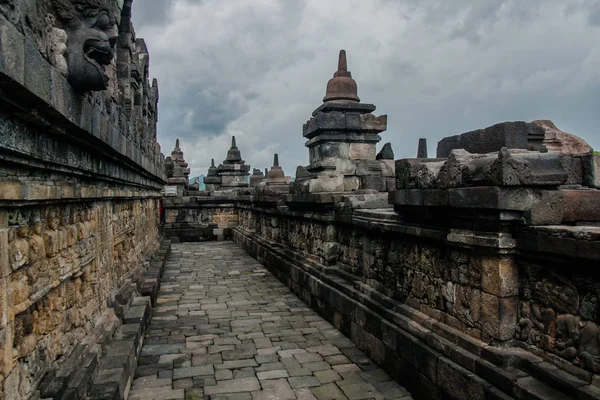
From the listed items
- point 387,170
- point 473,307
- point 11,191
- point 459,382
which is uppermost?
point 387,170

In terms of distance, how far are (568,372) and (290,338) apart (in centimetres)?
394

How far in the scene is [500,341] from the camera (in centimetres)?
355

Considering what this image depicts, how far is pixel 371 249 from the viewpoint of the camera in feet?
19.8

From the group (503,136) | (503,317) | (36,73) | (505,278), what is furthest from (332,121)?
(36,73)

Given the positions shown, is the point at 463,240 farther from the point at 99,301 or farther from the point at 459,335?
the point at 99,301

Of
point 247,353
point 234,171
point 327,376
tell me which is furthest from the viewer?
point 234,171

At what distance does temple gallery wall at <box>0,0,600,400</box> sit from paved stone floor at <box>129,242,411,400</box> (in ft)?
1.06

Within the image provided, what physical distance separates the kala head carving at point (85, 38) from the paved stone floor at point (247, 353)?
3.07m

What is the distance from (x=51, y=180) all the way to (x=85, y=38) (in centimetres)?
97

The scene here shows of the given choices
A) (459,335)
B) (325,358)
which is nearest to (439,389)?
(459,335)

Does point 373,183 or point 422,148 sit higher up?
point 422,148

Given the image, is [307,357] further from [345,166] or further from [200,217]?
[200,217]

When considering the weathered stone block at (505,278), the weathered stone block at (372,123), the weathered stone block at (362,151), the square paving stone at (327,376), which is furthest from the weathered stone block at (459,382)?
the weathered stone block at (372,123)

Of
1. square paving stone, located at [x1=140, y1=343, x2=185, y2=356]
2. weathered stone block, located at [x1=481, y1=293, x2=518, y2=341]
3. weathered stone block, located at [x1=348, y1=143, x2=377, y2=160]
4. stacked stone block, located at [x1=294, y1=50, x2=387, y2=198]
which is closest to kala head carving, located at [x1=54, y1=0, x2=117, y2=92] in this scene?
weathered stone block, located at [x1=481, y1=293, x2=518, y2=341]
